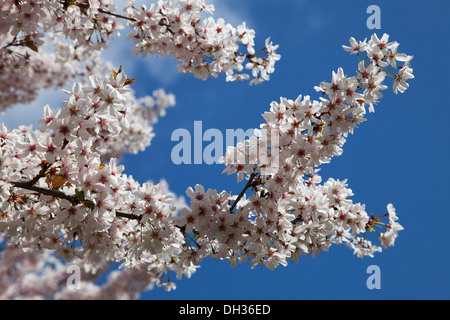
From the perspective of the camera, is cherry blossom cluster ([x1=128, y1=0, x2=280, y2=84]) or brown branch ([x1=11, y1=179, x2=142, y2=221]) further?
cherry blossom cluster ([x1=128, y1=0, x2=280, y2=84])

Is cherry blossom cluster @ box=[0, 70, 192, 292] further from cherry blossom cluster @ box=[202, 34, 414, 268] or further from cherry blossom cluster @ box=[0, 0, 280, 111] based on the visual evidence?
cherry blossom cluster @ box=[0, 0, 280, 111]

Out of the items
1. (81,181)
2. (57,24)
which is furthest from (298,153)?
(57,24)

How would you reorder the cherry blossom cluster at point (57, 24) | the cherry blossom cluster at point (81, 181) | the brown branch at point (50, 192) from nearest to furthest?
the cherry blossom cluster at point (81, 181)
the brown branch at point (50, 192)
the cherry blossom cluster at point (57, 24)

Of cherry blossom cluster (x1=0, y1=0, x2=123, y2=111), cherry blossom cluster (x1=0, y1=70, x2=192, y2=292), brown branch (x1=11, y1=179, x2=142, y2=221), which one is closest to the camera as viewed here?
cherry blossom cluster (x1=0, y1=70, x2=192, y2=292)

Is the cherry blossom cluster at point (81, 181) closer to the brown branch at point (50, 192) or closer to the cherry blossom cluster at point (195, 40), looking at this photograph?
the brown branch at point (50, 192)

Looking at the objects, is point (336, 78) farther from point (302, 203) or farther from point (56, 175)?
point (56, 175)

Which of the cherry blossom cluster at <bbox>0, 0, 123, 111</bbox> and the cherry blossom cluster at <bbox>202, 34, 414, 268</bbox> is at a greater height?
the cherry blossom cluster at <bbox>0, 0, 123, 111</bbox>

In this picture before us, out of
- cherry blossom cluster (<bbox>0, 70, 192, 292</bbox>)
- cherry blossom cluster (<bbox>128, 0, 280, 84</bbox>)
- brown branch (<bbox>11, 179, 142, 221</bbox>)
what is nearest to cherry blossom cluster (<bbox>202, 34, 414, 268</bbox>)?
cherry blossom cluster (<bbox>0, 70, 192, 292</bbox>)

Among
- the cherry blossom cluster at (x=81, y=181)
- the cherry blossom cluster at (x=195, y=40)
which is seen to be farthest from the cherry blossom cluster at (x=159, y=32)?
the cherry blossom cluster at (x=81, y=181)

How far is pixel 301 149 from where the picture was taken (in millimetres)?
3828

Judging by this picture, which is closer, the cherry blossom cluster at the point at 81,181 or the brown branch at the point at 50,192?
the cherry blossom cluster at the point at 81,181

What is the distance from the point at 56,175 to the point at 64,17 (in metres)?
3.11

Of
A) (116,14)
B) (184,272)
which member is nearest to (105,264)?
(184,272)

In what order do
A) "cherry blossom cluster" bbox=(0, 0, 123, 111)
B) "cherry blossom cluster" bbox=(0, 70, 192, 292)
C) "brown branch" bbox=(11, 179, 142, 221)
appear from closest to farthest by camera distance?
"cherry blossom cluster" bbox=(0, 70, 192, 292)
"brown branch" bbox=(11, 179, 142, 221)
"cherry blossom cluster" bbox=(0, 0, 123, 111)
